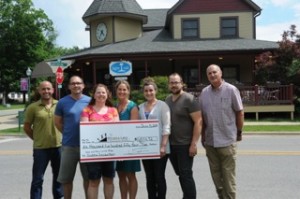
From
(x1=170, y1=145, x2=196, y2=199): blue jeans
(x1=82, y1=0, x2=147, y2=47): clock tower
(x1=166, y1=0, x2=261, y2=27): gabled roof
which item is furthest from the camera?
(x1=82, y1=0, x2=147, y2=47): clock tower

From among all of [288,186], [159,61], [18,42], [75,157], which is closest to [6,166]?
[75,157]

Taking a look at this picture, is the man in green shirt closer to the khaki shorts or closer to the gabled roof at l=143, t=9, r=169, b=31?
the khaki shorts

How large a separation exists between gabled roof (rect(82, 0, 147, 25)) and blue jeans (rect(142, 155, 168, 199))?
2390 centimetres

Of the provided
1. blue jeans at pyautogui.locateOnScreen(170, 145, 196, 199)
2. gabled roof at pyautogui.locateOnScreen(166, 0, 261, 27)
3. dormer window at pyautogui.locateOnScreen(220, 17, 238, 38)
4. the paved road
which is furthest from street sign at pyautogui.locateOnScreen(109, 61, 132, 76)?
blue jeans at pyautogui.locateOnScreen(170, 145, 196, 199)

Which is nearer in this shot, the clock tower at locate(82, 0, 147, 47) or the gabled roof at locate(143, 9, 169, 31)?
the clock tower at locate(82, 0, 147, 47)

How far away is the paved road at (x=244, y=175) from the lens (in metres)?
7.12

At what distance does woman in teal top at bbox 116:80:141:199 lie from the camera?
586cm

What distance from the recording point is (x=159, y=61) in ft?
96.9

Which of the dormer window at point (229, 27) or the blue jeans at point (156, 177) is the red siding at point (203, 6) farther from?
the blue jeans at point (156, 177)

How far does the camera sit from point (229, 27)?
28.4 m

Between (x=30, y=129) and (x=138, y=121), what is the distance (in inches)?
67.6

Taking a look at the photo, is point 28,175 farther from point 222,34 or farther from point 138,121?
point 222,34

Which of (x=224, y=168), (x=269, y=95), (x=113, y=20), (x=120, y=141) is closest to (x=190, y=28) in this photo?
(x=113, y=20)

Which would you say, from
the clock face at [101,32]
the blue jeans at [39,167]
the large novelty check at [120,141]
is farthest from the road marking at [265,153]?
the clock face at [101,32]
